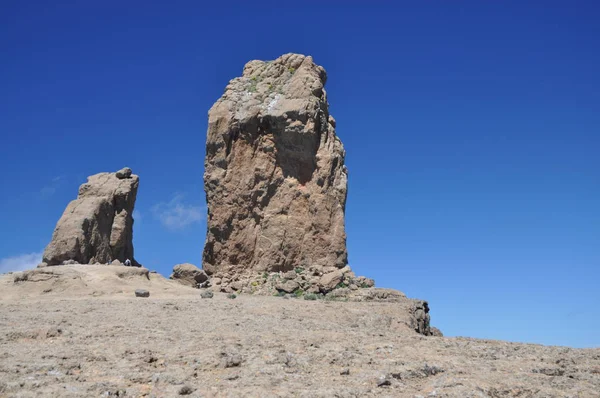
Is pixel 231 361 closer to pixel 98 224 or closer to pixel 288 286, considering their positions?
pixel 288 286

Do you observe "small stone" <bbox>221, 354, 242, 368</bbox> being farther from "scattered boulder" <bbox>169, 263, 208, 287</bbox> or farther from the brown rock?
"scattered boulder" <bbox>169, 263, 208, 287</bbox>

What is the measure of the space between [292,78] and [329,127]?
8.28 ft

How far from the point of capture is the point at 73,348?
34.7 feet

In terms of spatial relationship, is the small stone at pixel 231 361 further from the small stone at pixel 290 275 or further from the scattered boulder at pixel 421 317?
the small stone at pixel 290 275

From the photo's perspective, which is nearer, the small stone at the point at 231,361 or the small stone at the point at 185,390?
the small stone at the point at 185,390

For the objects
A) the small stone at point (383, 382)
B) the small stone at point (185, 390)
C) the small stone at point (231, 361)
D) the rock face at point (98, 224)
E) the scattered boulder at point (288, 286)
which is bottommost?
the small stone at point (185, 390)

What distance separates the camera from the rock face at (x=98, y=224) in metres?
25.2

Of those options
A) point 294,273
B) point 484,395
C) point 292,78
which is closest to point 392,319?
point 294,273

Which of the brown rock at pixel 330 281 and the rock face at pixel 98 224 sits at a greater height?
the rock face at pixel 98 224

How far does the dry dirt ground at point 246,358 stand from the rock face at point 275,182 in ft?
23.2

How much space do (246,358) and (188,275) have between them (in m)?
13.2

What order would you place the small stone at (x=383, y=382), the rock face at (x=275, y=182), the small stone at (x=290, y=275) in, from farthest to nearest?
the rock face at (x=275, y=182)
the small stone at (x=290, y=275)
the small stone at (x=383, y=382)

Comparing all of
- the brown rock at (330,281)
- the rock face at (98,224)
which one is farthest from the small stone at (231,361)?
the rock face at (98,224)

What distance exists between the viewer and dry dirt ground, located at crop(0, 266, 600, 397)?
8594 mm
